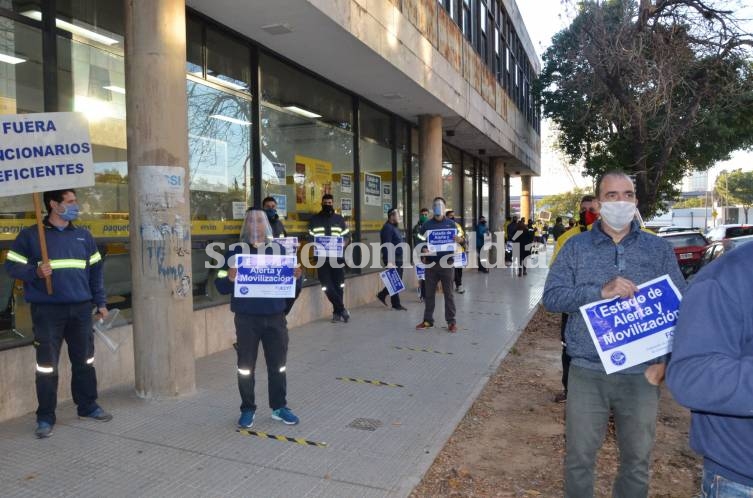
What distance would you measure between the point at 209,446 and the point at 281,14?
5549 millimetres

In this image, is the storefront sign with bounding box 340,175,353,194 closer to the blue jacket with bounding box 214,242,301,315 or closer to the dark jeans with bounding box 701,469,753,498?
the blue jacket with bounding box 214,242,301,315

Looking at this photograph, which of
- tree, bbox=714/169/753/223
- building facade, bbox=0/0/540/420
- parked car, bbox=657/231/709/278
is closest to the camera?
building facade, bbox=0/0/540/420

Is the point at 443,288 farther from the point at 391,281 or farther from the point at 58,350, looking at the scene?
the point at 58,350

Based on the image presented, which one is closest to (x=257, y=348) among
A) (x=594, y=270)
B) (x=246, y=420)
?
(x=246, y=420)

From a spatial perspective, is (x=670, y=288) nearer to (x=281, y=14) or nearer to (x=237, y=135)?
(x=281, y=14)

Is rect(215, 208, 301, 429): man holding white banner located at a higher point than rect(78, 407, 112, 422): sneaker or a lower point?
higher

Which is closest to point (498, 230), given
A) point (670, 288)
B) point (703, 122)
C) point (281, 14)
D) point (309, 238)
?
point (703, 122)

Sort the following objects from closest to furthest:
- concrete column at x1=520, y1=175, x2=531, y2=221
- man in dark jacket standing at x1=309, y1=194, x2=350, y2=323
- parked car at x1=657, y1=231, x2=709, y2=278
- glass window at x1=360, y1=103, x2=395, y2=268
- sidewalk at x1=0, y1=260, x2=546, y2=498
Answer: sidewalk at x1=0, y1=260, x2=546, y2=498 → man in dark jacket standing at x1=309, y1=194, x2=350, y2=323 → glass window at x1=360, y1=103, x2=395, y2=268 → parked car at x1=657, y1=231, x2=709, y2=278 → concrete column at x1=520, y1=175, x2=531, y2=221

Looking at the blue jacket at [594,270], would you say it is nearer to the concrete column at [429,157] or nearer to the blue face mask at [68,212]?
the blue face mask at [68,212]

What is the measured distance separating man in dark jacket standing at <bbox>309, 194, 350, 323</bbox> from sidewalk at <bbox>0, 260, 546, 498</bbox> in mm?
2001

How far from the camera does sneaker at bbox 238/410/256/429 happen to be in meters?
4.76

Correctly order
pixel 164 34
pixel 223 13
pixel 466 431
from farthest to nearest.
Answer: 1. pixel 223 13
2. pixel 164 34
3. pixel 466 431

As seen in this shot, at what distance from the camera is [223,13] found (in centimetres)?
747

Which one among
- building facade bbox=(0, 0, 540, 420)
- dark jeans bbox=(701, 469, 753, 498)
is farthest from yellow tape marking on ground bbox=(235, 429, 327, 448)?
dark jeans bbox=(701, 469, 753, 498)
